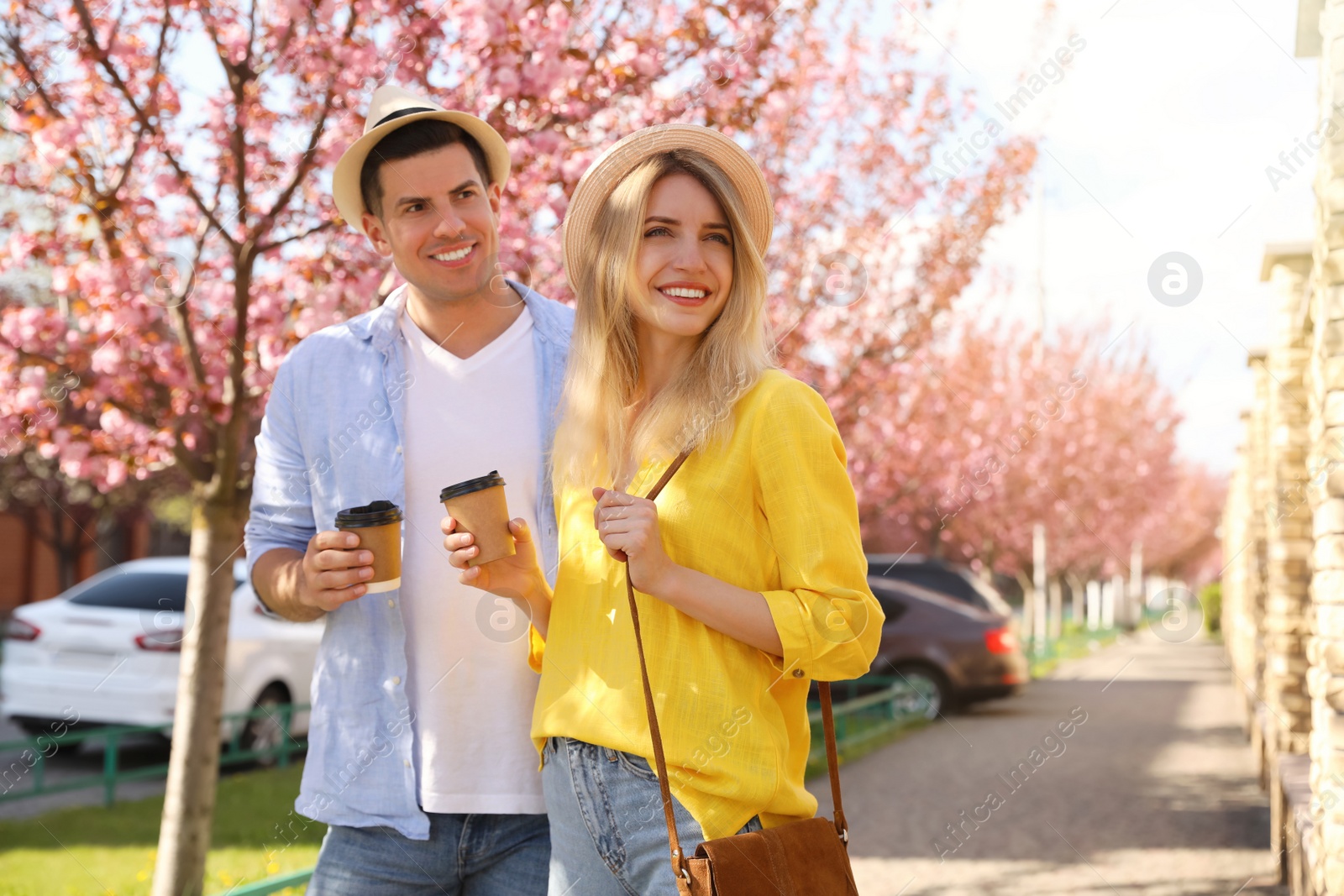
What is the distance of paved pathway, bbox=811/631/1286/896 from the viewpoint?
674 cm

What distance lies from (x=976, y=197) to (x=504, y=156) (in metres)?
10.4

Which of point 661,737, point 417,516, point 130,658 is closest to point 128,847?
point 130,658

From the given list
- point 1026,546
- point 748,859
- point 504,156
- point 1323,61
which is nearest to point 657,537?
point 748,859

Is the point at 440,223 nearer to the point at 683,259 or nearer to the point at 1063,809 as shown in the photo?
the point at 683,259

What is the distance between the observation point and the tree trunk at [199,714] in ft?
14.3

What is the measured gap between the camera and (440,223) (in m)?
2.40

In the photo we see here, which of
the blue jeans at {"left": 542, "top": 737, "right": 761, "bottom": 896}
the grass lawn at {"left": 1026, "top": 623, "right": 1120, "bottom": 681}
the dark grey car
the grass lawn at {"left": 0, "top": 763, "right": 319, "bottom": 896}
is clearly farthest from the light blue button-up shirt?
the grass lawn at {"left": 1026, "top": 623, "right": 1120, "bottom": 681}

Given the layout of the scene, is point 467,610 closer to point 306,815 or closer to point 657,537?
point 306,815

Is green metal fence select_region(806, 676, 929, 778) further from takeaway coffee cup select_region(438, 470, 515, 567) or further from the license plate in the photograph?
takeaway coffee cup select_region(438, 470, 515, 567)

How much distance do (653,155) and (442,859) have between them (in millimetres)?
1352

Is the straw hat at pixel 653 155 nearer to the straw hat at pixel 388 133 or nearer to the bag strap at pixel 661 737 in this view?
the straw hat at pixel 388 133

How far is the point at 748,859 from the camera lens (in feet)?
5.56

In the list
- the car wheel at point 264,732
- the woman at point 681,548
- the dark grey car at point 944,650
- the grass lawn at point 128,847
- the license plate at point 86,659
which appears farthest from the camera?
the dark grey car at point 944,650

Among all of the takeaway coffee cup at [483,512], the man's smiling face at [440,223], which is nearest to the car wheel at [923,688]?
the man's smiling face at [440,223]
